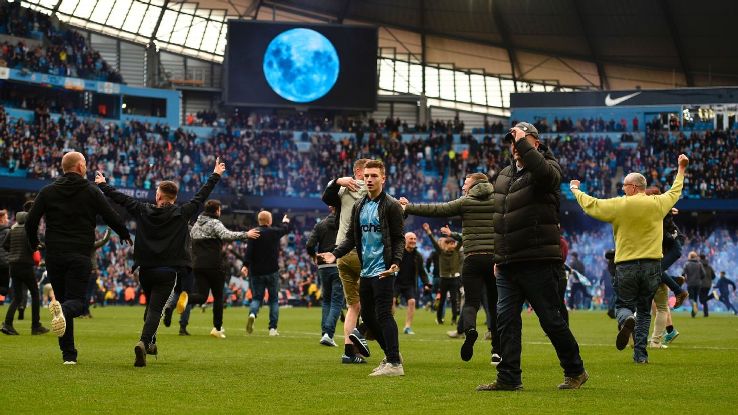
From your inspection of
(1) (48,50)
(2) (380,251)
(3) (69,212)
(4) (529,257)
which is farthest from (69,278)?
(1) (48,50)

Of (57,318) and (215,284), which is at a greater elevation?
(57,318)

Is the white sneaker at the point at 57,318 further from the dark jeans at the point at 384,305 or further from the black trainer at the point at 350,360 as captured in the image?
the black trainer at the point at 350,360

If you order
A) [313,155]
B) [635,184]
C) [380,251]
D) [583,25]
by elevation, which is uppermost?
[583,25]

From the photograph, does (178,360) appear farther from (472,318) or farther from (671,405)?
(671,405)

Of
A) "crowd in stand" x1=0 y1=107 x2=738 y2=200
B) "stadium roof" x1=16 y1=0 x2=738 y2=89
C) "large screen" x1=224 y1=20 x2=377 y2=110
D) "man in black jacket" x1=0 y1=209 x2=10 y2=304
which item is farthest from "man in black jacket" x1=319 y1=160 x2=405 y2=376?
"large screen" x1=224 y1=20 x2=377 y2=110

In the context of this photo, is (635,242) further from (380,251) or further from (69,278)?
(69,278)

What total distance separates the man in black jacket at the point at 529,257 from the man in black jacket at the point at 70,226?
434 cm

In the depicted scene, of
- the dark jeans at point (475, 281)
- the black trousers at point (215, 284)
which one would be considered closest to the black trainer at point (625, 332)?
the dark jeans at point (475, 281)

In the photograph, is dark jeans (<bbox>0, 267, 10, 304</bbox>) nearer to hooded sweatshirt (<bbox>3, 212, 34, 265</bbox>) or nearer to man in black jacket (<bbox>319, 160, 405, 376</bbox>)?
hooded sweatshirt (<bbox>3, 212, 34, 265</bbox>)

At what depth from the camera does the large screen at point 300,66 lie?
58.6m

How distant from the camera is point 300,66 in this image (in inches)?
2290

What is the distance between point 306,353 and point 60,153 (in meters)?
40.9

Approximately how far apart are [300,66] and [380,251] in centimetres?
4741

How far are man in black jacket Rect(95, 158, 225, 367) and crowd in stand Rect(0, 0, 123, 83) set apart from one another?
151 ft
